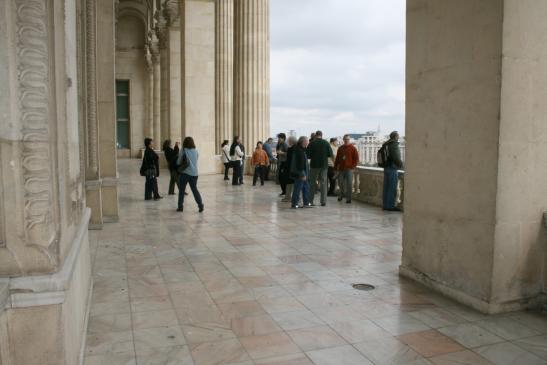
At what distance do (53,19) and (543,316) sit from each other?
16.1 ft

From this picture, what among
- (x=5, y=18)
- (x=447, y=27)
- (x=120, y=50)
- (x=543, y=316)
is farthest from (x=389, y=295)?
(x=120, y=50)

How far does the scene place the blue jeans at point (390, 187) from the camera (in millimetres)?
11328

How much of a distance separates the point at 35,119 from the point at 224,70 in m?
21.7

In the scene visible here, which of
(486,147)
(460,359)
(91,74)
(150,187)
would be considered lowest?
(460,359)

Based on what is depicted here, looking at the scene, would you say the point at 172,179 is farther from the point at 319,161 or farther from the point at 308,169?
the point at 319,161

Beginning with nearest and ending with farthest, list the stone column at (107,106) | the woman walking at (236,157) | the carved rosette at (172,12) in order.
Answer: the stone column at (107,106) → the woman walking at (236,157) → the carved rosette at (172,12)

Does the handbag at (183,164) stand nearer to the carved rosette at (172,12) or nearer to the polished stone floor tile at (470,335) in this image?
the polished stone floor tile at (470,335)

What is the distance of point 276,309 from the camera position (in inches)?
195

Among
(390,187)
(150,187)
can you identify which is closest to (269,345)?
(390,187)

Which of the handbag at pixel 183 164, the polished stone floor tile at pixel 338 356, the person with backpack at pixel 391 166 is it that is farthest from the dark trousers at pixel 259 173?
the polished stone floor tile at pixel 338 356

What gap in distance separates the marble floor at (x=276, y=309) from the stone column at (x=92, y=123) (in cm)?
75

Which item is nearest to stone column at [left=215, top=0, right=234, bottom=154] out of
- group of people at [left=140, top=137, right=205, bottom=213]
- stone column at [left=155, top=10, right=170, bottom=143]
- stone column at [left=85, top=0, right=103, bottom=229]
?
stone column at [left=155, top=10, right=170, bottom=143]

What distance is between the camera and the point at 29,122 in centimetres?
277

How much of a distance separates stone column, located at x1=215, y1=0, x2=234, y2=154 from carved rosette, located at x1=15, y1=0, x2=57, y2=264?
66.8ft
